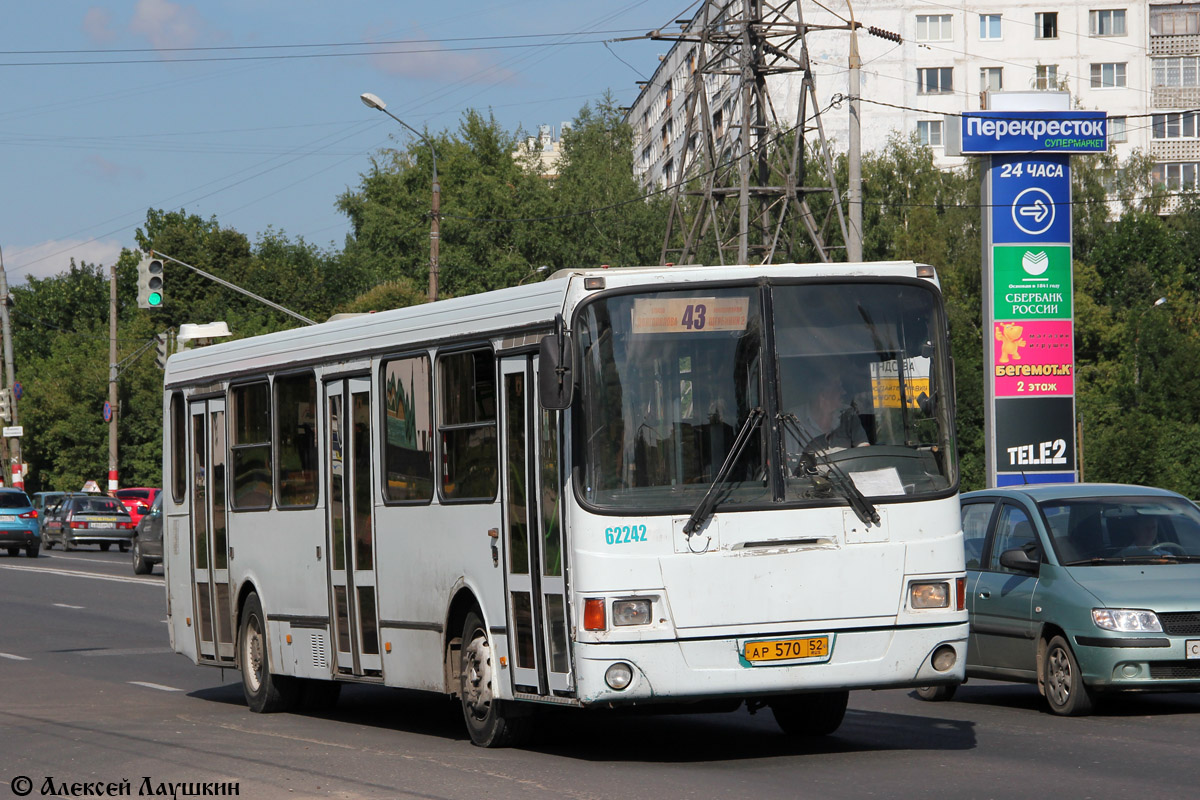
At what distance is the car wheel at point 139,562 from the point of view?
35.9 metres

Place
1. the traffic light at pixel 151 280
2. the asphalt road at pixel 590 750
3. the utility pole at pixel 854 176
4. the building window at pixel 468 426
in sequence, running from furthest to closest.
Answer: the traffic light at pixel 151 280 → the utility pole at pixel 854 176 → the building window at pixel 468 426 → the asphalt road at pixel 590 750

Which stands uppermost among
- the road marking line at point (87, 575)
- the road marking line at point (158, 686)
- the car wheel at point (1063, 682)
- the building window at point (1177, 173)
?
the building window at point (1177, 173)

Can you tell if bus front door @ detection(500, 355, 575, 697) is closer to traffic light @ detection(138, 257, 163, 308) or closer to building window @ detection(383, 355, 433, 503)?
building window @ detection(383, 355, 433, 503)

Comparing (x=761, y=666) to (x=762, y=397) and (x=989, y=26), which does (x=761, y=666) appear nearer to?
(x=762, y=397)

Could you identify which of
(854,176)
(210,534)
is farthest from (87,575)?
(210,534)

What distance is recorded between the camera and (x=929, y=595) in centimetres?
977

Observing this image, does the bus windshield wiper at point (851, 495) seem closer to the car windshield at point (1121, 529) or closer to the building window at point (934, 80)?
the car windshield at point (1121, 529)

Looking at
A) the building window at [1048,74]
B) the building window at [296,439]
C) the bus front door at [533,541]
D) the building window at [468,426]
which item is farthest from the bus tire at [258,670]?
the building window at [1048,74]

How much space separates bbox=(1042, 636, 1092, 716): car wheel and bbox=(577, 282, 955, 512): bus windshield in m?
2.69

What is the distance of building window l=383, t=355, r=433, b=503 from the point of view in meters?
11.2

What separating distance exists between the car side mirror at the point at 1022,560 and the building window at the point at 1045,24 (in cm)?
7228

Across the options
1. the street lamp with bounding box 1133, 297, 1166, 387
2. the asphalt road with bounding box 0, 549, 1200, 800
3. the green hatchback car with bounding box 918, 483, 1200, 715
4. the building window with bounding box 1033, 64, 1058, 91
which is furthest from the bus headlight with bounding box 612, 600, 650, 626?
the building window with bounding box 1033, 64, 1058, 91

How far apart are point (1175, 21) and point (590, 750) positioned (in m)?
78.5

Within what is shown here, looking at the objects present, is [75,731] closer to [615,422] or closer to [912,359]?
[615,422]
